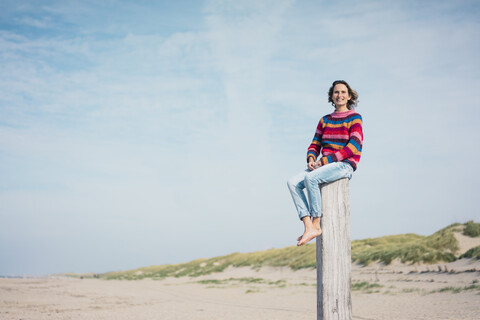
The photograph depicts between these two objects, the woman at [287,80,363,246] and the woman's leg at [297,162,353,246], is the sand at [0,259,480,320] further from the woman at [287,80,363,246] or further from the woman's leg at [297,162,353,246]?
the woman's leg at [297,162,353,246]

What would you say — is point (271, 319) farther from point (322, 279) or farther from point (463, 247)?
point (463, 247)

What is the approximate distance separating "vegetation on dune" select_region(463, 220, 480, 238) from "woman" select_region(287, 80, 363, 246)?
23.5 meters

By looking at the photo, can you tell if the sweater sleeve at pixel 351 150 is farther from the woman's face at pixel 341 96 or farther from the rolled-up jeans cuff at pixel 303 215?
the rolled-up jeans cuff at pixel 303 215

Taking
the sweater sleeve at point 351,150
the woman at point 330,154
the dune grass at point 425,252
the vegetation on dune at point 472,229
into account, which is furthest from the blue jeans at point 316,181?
the vegetation on dune at point 472,229

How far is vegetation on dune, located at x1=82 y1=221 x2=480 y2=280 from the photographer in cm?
2341

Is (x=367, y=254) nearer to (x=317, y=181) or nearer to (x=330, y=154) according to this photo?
(x=330, y=154)

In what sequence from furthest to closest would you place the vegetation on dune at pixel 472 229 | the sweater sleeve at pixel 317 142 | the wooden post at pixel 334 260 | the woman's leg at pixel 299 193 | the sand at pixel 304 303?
the vegetation on dune at pixel 472 229
the sand at pixel 304 303
the sweater sleeve at pixel 317 142
the woman's leg at pixel 299 193
the wooden post at pixel 334 260

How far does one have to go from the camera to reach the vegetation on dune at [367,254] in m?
23.4

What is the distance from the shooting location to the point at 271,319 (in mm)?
11625

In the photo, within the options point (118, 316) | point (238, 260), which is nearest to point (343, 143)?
point (118, 316)

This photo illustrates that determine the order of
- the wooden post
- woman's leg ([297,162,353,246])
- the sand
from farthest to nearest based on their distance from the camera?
the sand, woman's leg ([297,162,353,246]), the wooden post

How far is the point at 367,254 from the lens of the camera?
91.6ft

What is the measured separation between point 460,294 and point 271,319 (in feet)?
23.2

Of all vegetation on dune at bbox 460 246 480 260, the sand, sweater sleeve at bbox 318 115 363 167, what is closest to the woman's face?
sweater sleeve at bbox 318 115 363 167
